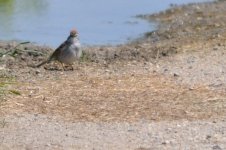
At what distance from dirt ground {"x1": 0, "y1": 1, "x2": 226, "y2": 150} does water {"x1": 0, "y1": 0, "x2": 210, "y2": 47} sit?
271 centimetres

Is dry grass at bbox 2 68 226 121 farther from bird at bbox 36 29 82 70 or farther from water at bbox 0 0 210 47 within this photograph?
water at bbox 0 0 210 47

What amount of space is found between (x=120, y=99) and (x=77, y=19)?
9400 mm

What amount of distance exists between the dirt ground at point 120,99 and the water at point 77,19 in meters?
2.71

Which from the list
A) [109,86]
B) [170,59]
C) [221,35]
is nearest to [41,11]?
[221,35]

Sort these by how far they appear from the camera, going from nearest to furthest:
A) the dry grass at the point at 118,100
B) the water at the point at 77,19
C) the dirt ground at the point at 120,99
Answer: the dirt ground at the point at 120,99, the dry grass at the point at 118,100, the water at the point at 77,19

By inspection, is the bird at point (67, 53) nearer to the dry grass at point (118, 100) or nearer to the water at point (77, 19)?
the dry grass at point (118, 100)

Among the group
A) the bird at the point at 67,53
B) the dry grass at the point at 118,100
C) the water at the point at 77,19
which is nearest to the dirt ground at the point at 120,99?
the dry grass at the point at 118,100

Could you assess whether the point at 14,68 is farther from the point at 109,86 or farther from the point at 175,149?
the point at 175,149

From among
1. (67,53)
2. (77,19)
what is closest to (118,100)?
(67,53)

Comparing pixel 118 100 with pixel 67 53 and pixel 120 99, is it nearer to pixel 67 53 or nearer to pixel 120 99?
pixel 120 99

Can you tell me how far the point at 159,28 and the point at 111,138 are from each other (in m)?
9.80

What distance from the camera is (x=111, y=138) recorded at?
803 centimetres

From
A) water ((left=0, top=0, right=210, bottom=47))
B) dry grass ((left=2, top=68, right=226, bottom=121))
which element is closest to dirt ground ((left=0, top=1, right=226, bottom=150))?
dry grass ((left=2, top=68, right=226, bottom=121))

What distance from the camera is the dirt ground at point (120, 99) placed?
800 centimetres
